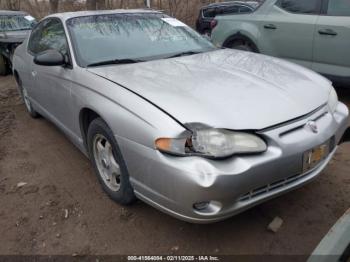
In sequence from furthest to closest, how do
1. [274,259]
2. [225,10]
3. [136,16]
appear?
[225,10], [136,16], [274,259]

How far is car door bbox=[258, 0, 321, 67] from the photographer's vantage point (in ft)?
17.5

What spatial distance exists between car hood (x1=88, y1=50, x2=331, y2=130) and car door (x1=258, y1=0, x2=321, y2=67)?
2163mm

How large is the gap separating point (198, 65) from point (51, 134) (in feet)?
8.12

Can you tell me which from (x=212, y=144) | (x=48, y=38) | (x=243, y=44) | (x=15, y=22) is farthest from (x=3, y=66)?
(x=212, y=144)

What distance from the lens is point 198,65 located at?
3.26 meters

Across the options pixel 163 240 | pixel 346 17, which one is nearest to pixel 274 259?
pixel 163 240

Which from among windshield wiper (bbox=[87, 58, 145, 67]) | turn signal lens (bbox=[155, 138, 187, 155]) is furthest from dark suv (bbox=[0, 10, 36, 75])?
turn signal lens (bbox=[155, 138, 187, 155])

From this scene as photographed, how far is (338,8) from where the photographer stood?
5.05 meters

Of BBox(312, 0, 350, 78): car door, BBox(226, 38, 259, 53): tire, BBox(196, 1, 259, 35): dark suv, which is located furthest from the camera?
BBox(196, 1, 259, 35): dark suv

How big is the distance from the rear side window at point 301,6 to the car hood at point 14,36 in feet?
18.1

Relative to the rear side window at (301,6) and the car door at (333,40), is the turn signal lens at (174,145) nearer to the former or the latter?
the car door at (333,40)

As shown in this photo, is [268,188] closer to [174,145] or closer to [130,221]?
[174,145]

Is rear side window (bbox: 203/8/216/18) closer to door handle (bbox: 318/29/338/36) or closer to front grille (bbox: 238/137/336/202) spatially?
door handle (bbox: 318/29/338/36)

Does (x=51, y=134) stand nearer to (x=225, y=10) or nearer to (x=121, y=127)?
(x=121, y=127)
